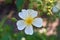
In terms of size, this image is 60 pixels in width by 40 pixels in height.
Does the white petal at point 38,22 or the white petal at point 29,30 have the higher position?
the white petal at point 38,22

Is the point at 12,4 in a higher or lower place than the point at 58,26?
higher

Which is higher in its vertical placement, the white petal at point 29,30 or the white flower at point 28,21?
the white flower at point 28,21

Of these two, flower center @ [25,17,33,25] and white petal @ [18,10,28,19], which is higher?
white petal @ [18,10,28,19]

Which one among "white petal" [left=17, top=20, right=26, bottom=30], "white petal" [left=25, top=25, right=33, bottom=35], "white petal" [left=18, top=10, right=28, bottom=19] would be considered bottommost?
"white petal" [left=25, top=25, right=33, bottom=35]

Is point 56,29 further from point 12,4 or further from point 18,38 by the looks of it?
point 18,38

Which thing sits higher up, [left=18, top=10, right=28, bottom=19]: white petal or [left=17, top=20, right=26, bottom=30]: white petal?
[left=18, top=10, right=28, bottom=19]: white petal

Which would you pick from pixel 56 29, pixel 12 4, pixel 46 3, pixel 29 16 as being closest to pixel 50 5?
pixel 46 3

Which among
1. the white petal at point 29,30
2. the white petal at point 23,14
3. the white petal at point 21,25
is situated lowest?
the white petal at point 29,30

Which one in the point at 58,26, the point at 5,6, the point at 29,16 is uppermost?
the point at 29,16
